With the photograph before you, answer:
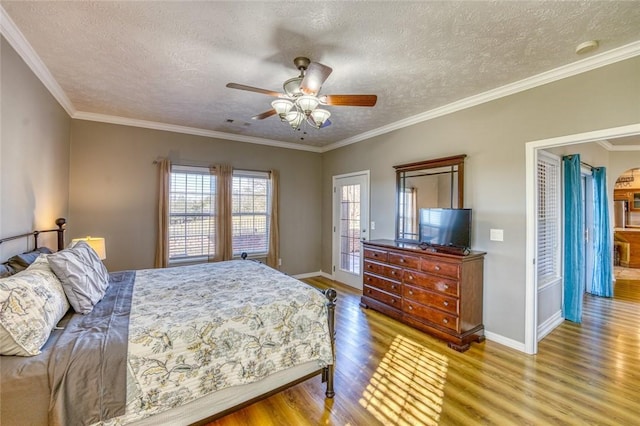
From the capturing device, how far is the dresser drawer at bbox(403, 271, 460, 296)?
297cm

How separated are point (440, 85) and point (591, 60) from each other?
1.20 meters

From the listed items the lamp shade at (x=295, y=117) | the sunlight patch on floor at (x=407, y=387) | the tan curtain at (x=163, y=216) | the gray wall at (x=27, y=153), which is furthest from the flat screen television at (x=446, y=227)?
the gray wall at (x=27, y=153)

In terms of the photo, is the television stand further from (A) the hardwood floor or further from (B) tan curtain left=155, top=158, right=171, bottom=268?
(B) tan curtain left=155, top=158, right=171, bottom=268

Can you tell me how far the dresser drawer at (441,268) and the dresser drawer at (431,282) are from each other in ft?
0.19

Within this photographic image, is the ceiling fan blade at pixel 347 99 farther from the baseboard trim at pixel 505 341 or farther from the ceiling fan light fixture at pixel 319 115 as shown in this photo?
the baseboard trim at pixel 505 341

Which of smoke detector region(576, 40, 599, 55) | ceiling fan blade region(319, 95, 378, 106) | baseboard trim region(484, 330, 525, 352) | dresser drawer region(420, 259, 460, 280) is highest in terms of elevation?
smoke detector region(576, 40, 599, 55)

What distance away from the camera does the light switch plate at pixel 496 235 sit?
121 inches

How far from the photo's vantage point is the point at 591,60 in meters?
2.39

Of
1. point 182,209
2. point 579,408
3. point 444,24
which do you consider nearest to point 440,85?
point 444,24

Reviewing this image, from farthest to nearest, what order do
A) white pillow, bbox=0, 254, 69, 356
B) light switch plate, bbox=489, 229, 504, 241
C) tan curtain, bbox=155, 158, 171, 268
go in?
tan curtain, bbox=155, 158, 171, 268, light switch plate, bbox=489, 229, 504, 241, white pillow, bbox=0, 254, 69, 356

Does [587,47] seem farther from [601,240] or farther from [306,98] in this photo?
[601,240]

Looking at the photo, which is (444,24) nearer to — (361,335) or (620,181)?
(361,335)

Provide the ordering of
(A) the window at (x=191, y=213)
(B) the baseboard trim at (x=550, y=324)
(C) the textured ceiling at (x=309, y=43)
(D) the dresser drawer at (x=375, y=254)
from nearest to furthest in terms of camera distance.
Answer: (C) the textured ceiling at (x=309, y=43)
(B) the baseboard trim at (x=550, y=324)
(D) the dresser drawer at (x=375, y=254)
(A) the window at (x=191, y=213)

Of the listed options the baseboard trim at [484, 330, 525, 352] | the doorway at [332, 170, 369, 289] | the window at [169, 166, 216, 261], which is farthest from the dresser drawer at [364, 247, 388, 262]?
the window at [169, 166, 216, 261]
